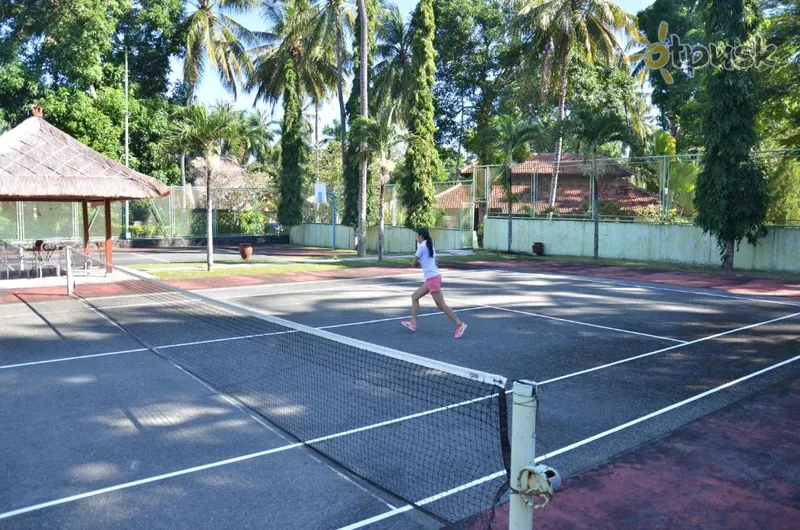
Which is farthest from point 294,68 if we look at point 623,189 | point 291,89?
point 623,189

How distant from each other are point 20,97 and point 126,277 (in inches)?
889

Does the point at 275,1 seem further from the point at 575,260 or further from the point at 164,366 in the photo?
the point at 164,366

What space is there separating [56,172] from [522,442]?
786 inches

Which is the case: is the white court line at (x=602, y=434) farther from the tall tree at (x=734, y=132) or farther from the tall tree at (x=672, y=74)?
the tall tree at (x=672, y=74)

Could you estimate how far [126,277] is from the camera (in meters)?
20.5

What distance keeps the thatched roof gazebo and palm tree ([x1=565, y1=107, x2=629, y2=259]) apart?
1675 cm

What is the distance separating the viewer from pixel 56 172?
64.1 ft

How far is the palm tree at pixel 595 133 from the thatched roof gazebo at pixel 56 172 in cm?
1675

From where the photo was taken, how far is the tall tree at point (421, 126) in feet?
96.1

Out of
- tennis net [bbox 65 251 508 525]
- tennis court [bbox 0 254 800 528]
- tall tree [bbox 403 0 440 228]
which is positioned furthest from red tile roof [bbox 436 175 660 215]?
tennis net [bbox 65 251 508 525]

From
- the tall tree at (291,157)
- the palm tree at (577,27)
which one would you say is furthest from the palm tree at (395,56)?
the palm tree at (577,27)

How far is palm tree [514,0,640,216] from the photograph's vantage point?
32.0m

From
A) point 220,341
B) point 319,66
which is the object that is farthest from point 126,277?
point 319,66

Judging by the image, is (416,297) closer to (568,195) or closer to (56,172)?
(56,172)
